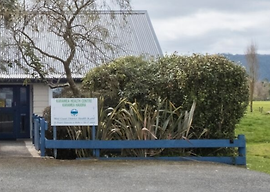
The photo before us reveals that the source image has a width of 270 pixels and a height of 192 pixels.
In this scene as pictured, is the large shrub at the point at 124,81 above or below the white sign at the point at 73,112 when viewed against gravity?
above

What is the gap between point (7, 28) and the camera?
14.5 metres

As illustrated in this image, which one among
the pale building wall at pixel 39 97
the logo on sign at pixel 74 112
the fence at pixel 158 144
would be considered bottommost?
the fence at pixel 158 144

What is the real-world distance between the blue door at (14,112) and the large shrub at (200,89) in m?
6.08

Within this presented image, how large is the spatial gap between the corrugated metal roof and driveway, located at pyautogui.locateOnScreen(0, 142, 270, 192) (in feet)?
11.9

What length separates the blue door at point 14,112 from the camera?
1956 centimetres

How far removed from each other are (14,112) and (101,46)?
234 inches

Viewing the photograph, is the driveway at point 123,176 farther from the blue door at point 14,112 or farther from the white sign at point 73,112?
the blue door at point 14,112

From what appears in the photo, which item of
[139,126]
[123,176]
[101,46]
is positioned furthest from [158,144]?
[101,46]

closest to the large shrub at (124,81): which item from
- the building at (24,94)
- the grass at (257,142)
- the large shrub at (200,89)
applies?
the large shrub at (200,89)

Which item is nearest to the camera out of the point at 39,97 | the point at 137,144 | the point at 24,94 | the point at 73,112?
the point at 137,144

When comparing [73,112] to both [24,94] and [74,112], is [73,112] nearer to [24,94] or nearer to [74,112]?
[74,112]

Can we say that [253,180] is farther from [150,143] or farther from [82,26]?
[82,26]

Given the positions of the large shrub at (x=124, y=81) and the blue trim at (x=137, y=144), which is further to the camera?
the large shrub at (x=124, y=81)

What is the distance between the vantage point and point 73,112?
13305 mm
